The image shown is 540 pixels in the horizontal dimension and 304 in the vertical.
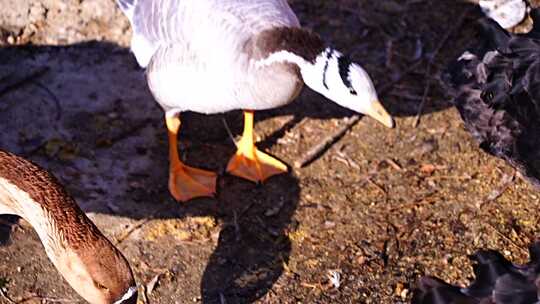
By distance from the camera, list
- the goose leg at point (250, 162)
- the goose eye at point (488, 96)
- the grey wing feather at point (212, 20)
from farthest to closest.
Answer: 1. the goose leg at point (250, 162)
2. the goose eye at point (488, 96)
3. the grey wing feather at point (212, 20)

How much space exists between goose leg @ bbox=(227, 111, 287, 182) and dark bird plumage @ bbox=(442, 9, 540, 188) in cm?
120

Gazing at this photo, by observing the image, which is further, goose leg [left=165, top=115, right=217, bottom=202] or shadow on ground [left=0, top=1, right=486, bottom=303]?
goose leg [left=165, top=115, right=217, bottom=202]

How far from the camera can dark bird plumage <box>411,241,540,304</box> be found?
4461mm

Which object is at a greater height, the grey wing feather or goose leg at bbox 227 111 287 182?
the grey wing feather

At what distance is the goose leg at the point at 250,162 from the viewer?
609 cm

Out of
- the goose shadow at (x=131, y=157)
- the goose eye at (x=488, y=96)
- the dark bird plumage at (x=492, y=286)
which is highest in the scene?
the goose eye at (x=488, y=96)

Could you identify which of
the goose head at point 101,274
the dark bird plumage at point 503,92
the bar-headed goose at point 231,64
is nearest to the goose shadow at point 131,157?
the bar-headed goose at point 231,64

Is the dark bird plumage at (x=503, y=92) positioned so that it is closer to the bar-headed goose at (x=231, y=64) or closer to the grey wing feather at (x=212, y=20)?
the bar-headed goose at (x=231, y=64)

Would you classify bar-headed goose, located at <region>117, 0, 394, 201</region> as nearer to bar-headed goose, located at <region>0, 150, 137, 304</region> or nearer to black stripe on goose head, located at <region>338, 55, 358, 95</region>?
black stripe on goose head, located at <region>338, 55, 358, 95</region>

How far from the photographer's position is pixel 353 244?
5.68 m

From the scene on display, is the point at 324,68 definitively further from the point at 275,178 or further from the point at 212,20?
the point at 275,178

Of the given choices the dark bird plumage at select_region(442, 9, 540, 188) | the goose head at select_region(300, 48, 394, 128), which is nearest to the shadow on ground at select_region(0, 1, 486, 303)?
the dark bird plumage at select_region(442, 9, 540, 188)

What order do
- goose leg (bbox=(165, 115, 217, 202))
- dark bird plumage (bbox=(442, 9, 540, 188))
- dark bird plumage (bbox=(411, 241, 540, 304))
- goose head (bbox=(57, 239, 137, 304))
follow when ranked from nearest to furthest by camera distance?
goose head (bbox=(57, 239, 137, 304))
dark bird plumage (bbox=(411, 241, 540, 304))
dark bird plumage (bbox=(442, 9, 540, 188))
goose leg (bbox=(165, 115, 217, 202))

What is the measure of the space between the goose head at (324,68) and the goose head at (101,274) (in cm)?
157
